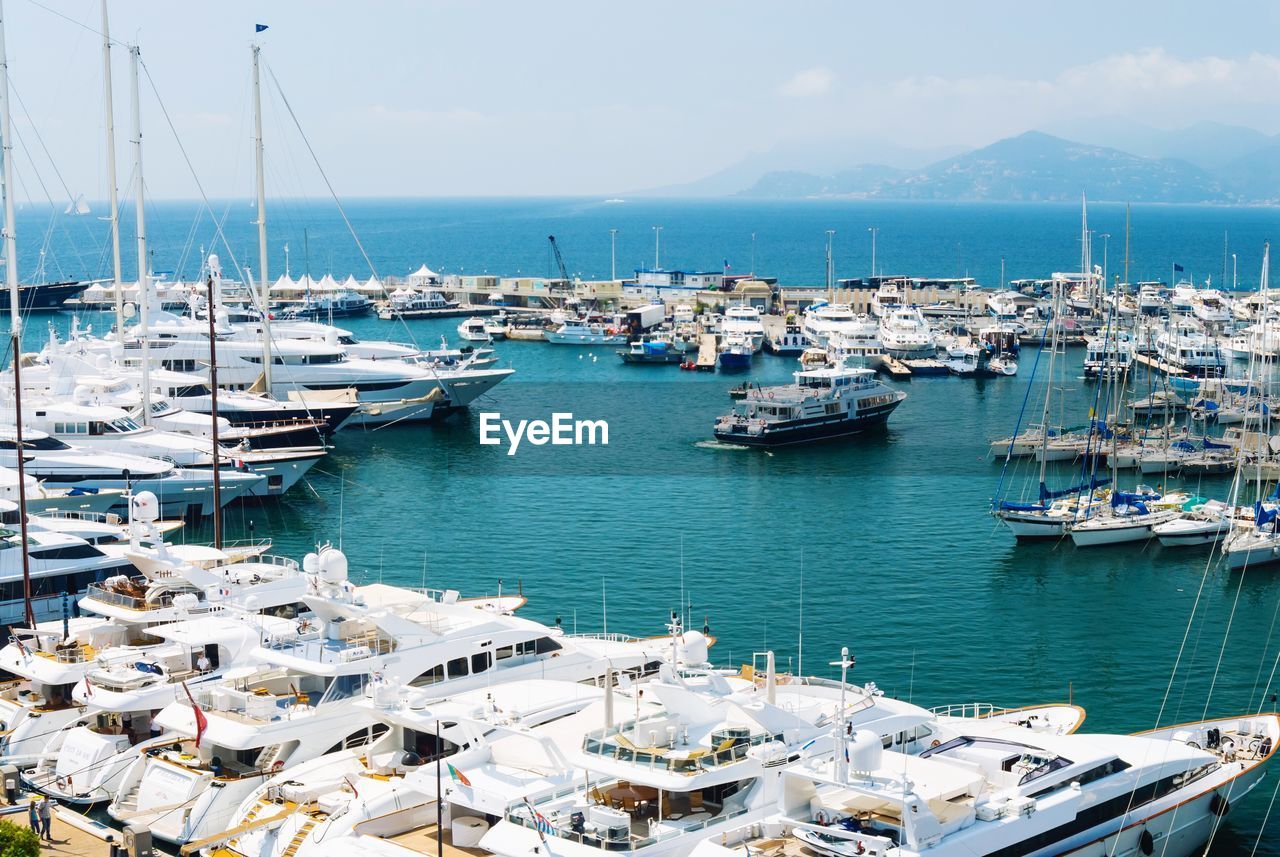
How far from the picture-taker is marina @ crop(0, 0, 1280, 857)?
882 inches

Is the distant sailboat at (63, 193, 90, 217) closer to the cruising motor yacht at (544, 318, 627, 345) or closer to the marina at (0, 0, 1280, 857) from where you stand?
the marina at (0, 0, 1280, 857)

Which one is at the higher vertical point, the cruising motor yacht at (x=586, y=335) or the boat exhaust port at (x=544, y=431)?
the cruising motor yacht at (x=586, y=335)

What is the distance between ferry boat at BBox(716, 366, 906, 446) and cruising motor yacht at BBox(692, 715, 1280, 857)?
134 ft

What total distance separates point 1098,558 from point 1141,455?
13616 mm

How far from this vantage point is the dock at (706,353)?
95000mm

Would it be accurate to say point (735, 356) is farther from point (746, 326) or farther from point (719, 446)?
point (719, 446)

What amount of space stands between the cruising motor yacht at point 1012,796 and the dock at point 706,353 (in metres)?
69.3

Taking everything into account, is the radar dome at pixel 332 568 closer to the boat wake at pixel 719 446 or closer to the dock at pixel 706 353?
the boat wake at pixel 719 446

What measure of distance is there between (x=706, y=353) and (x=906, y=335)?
13048 millimetres

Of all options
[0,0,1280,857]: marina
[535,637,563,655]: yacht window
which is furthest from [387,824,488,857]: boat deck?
[535,637,563,655]: yacht window

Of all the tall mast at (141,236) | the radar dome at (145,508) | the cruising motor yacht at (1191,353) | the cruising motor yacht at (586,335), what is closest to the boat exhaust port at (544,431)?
the tall mast at (141,236)

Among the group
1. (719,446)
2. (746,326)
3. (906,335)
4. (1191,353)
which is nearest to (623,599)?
(719,446)

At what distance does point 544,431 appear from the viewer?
233 ft

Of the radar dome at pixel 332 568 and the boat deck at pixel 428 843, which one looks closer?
the boat deck at pixel 428 843
